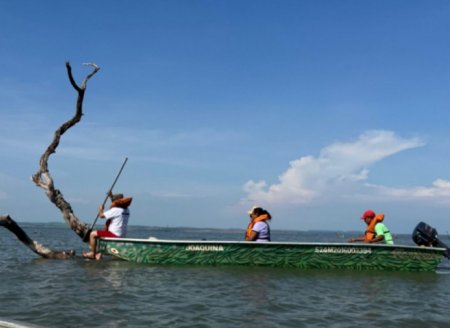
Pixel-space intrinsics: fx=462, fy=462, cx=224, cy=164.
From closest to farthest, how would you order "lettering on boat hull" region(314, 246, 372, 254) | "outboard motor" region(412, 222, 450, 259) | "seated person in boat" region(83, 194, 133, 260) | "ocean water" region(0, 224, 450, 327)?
"ocean water" region(0, 224, 450, 327) → "lettering on boat hull" region(314, 246, 372, 254) → "outboard motor" region(412, 222, 450, 259) → "seated person in boat" region(83, 194, 133, 260)

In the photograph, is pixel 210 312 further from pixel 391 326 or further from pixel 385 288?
pixel 385 288

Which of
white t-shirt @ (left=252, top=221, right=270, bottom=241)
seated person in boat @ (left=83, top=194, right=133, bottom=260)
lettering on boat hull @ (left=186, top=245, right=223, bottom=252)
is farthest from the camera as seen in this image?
seated person in boat @ (left=83, top=194, right=133, bottom=260)

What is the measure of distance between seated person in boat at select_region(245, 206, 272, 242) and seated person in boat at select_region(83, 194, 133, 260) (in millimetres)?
3516

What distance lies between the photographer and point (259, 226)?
12.4 m

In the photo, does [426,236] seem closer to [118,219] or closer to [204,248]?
[204,248]

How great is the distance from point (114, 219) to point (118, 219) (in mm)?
118

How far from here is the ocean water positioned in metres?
6.78

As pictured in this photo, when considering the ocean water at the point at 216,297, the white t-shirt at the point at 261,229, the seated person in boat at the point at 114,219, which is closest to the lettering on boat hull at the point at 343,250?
the ocean water at the point at 216,297

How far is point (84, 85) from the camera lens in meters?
15.1

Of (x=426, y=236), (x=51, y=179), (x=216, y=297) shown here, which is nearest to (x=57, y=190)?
(x=51, y=179)

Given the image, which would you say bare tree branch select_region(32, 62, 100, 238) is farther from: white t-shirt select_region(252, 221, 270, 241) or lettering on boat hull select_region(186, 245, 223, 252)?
white t-shirt select_region(252, 221, 270, 241)

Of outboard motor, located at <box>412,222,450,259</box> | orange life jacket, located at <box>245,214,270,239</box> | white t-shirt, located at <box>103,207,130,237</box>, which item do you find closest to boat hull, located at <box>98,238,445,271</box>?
outboard motor, located at <box>412,222,450,259</box>

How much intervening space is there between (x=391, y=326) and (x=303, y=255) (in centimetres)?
528

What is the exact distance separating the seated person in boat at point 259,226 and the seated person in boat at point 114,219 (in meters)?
3.52
